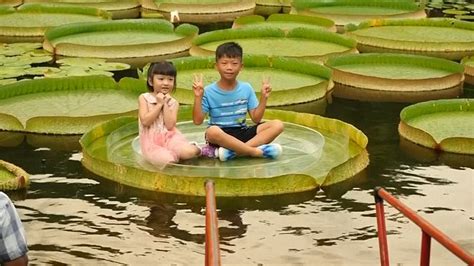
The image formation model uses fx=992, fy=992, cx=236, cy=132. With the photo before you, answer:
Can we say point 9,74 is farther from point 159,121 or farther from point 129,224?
point 129,224

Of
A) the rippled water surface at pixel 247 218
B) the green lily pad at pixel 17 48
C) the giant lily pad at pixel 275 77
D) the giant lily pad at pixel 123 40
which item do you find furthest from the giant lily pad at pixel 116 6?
the rippled water surface at pixel 247 218

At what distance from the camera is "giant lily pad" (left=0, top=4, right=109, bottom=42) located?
33.2 ft

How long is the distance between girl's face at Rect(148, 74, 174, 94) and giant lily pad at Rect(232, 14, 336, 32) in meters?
4.80

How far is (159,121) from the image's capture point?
5824 mm

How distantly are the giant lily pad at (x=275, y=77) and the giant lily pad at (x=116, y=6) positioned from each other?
362cm

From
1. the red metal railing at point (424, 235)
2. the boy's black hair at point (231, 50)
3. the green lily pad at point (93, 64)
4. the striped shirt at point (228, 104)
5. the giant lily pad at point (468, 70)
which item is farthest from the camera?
the giant lily pad at point (468, 70)

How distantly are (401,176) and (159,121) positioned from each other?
149 cm

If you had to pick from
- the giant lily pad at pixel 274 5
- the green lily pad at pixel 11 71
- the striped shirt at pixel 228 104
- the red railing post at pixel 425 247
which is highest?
the red railing post at pixel 425 247

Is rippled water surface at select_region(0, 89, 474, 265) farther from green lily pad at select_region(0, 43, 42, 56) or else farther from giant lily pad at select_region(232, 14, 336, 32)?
giant lily pad at select_region(232, 14, 336, 32)

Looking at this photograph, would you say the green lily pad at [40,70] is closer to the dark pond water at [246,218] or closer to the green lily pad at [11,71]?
the green lily pad at [11,71]

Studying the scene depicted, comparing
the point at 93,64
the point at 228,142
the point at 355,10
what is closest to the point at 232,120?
the point at 228,142

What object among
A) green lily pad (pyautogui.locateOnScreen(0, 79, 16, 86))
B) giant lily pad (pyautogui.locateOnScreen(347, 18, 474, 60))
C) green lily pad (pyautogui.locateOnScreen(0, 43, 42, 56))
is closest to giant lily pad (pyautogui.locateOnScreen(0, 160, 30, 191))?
green lily pad (pyautogui.locateOnScreen(0, 79, 16, 86))

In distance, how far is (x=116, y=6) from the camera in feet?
39.2

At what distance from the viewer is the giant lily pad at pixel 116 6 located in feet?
38.8
